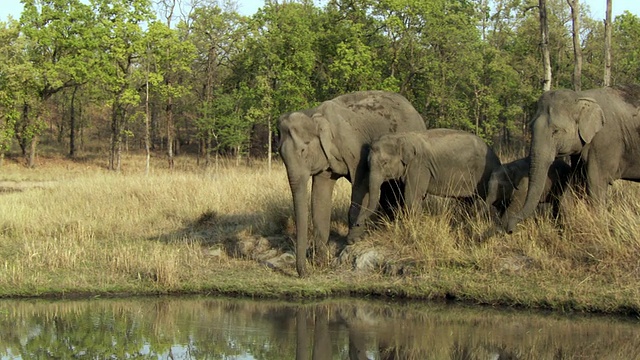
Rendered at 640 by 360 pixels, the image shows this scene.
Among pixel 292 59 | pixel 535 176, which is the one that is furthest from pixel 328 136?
pixel 292 59

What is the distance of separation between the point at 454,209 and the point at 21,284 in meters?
6.91

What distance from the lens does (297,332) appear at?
9156mm

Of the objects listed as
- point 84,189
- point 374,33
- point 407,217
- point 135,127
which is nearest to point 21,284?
point 407,217

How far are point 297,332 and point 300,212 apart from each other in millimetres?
3153

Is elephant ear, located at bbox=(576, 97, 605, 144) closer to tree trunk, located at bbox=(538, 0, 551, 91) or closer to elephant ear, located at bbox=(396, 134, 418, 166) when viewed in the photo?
elephant ear, located at bbox=(396, 134, 418, 166)

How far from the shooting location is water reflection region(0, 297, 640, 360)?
27.1 feet

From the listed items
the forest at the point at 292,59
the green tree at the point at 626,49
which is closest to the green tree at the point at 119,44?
the forest at the point at 292,59

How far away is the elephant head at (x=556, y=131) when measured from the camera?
10930 millimetres

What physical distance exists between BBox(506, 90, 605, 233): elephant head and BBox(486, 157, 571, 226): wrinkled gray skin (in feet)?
2.69

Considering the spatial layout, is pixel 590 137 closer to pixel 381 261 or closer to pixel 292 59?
pixel 381 261

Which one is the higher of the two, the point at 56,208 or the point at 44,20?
the point at 44,20

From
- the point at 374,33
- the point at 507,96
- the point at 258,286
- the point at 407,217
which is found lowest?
the point at 258,286

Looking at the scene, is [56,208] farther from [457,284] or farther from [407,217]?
[457,284]

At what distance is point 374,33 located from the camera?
44.3 meters
